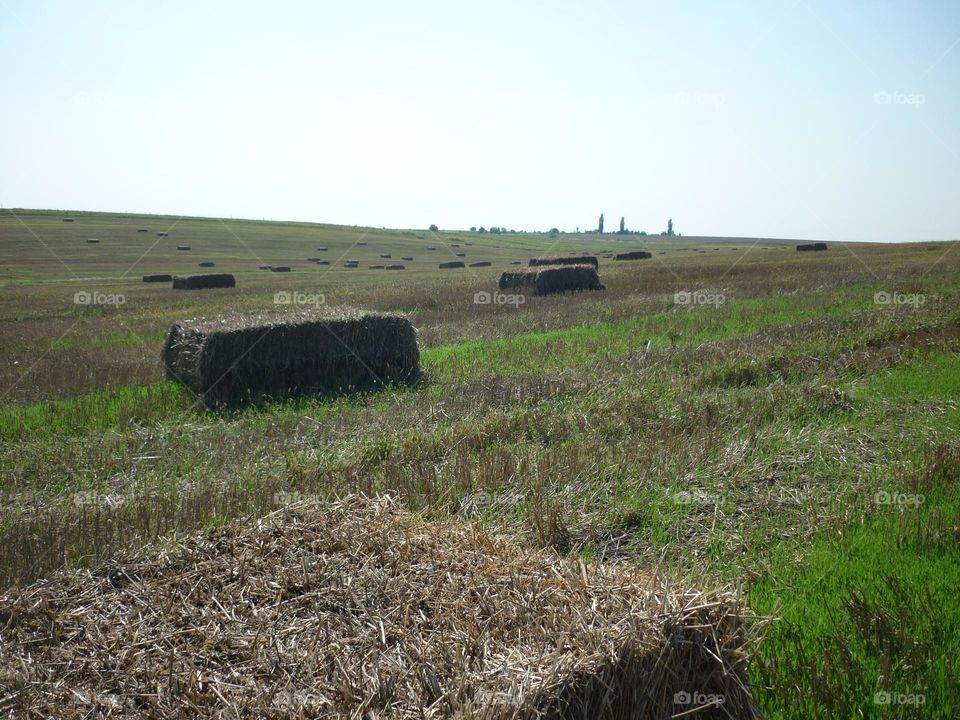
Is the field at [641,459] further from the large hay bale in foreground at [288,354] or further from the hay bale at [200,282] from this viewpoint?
the hay bale at [200,282]

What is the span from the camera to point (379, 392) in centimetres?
1148

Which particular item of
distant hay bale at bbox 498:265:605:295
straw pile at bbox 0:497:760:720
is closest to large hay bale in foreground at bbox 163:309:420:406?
straw pile at bbox 0:497:760:720

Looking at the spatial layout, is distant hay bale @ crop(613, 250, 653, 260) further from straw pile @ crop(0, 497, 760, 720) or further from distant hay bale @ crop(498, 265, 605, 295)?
straw pile @ crop(0, 497, 760, 720)

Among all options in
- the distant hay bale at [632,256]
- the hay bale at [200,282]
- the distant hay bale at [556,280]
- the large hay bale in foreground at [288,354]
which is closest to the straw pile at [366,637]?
the large hay bale in foreground at [288,354]

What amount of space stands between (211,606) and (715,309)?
55.5ft

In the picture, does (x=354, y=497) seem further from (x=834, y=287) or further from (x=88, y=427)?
(x=834, y=287)

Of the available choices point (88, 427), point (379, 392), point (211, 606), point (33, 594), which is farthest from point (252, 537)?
point (379, 392)

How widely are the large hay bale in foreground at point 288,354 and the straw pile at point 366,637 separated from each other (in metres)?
7.73

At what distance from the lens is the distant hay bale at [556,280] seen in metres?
27.0

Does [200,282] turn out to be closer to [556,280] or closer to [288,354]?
[556,280]

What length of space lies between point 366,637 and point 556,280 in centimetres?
2489

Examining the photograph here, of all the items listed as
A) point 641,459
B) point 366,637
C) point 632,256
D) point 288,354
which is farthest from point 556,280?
point 632,256

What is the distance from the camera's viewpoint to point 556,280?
27281 mm

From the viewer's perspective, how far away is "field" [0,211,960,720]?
4.19 m
